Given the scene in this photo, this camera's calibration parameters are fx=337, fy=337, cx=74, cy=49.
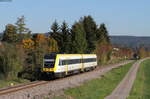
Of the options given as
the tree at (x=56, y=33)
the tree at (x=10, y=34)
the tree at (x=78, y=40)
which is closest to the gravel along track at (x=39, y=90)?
the tree at (x=78, y=40)

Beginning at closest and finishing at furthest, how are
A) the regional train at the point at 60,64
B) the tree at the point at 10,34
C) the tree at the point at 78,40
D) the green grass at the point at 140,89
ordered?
the green grass at the point at 140,89
the regional train at the point at 60,64
the tree at the point at 78,40
the tree at the point at 10,34

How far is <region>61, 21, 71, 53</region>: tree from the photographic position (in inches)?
2532

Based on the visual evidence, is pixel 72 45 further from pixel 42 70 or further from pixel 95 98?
pixel 95 98

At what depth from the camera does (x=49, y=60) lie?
1377 inches

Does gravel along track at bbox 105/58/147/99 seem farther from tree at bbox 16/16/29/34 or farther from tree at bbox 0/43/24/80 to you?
tree at bbox 16/16/29/34

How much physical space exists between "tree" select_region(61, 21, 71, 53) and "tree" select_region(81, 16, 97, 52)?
8.42m

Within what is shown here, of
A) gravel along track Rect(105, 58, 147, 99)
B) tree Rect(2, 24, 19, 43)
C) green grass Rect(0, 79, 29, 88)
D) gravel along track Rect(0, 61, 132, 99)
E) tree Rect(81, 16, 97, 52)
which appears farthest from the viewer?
tree Rect(81, 16, 97, 52)

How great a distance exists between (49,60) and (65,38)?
3309 cm

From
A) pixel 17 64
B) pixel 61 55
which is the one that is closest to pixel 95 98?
pixel 17 64

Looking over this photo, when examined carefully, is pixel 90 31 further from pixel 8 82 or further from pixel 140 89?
pixel 140 89

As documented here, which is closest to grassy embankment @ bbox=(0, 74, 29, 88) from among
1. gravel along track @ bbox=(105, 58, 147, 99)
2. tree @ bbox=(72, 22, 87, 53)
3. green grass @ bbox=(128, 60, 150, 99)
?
gravel along track @ bbox=(105, 58, 147, 99)

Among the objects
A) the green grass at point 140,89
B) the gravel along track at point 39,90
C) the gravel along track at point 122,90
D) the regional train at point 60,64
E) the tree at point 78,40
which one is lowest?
the green grass at point 140,89

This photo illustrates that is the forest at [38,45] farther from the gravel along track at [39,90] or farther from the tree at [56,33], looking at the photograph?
the gravel along track at [39,90]

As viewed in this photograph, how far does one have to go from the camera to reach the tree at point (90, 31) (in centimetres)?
7744
